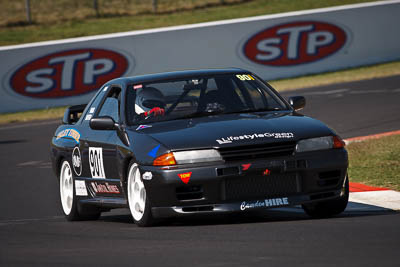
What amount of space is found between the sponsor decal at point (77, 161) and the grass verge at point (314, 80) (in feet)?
46.8

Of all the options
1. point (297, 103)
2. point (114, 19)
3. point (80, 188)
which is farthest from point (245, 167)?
point (114, 19)

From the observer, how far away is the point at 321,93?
23.6 metres

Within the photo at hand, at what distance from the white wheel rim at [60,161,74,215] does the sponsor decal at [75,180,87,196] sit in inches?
6.1

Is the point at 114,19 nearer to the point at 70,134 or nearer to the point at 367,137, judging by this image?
the point at 367,137

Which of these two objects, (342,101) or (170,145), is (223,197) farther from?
(342,101)

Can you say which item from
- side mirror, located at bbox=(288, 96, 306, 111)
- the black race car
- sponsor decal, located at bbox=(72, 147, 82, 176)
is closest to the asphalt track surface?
the black race car

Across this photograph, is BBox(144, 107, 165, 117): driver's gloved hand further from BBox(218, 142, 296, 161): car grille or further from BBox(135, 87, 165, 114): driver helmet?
BBox(218, 142, 296, 161): car grille

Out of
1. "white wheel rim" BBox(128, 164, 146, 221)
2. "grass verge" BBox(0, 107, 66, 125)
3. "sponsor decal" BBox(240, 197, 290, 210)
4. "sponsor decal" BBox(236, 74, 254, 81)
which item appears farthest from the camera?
"grass verge" BBox(0, 107, 66, 125)

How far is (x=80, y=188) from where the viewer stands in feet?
31.8

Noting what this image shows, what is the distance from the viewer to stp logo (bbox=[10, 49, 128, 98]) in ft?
83.9

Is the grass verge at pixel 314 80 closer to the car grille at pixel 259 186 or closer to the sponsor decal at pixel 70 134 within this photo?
the sponsor decal at pixel 70 134

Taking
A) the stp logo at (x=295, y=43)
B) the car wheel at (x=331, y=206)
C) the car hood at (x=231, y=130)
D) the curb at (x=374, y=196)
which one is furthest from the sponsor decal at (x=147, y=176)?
the stp logo at (x=295, y=43)

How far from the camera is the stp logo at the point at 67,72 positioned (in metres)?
25.6

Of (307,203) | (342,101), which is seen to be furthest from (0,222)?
(342,101)
